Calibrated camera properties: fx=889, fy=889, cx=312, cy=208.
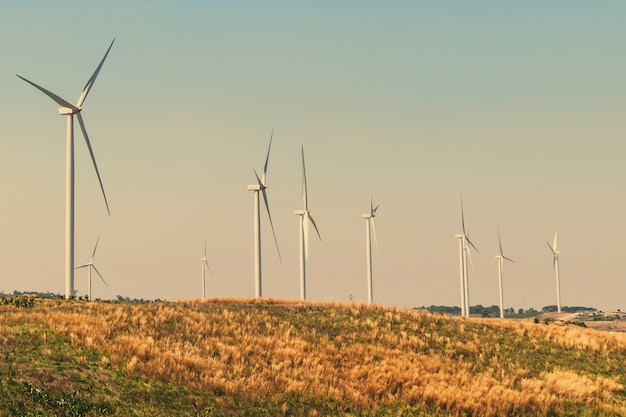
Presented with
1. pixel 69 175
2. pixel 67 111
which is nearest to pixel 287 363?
pixel 69 175

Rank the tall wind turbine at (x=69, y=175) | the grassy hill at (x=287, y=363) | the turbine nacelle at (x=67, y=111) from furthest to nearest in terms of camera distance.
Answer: the turbine nacelle at (x=67, y=111)
the tall wind turbine at (x=69, y=175)
the grassy hill at (x=287, y=363)

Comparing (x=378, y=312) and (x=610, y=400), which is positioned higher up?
(x=378, y=312)

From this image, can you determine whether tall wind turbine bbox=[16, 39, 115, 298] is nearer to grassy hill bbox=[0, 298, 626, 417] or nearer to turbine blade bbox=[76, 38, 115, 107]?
turbine blade bbox=[76, 38, 115, 107]

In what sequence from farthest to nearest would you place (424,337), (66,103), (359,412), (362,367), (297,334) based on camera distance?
(66,103), (424,337), (297,334), (362,367), (359,412)

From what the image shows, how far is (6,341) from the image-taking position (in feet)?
147

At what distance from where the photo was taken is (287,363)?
49656mm

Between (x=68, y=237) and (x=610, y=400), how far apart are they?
44.1 meters

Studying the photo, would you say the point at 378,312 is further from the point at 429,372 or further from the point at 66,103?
the point at 66,103

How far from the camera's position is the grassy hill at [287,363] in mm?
40094

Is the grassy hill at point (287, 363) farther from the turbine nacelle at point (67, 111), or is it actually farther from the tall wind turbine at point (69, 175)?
the turbine nacelle at point (67, 111)

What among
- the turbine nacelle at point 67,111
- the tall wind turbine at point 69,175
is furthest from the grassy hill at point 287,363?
the turbine nacelle at point 67,111

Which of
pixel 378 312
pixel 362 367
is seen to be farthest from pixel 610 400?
pixel 378 312

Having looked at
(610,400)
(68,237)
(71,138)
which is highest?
(71,138)

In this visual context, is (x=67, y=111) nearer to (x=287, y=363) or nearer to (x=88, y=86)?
(x=88, y=86)
